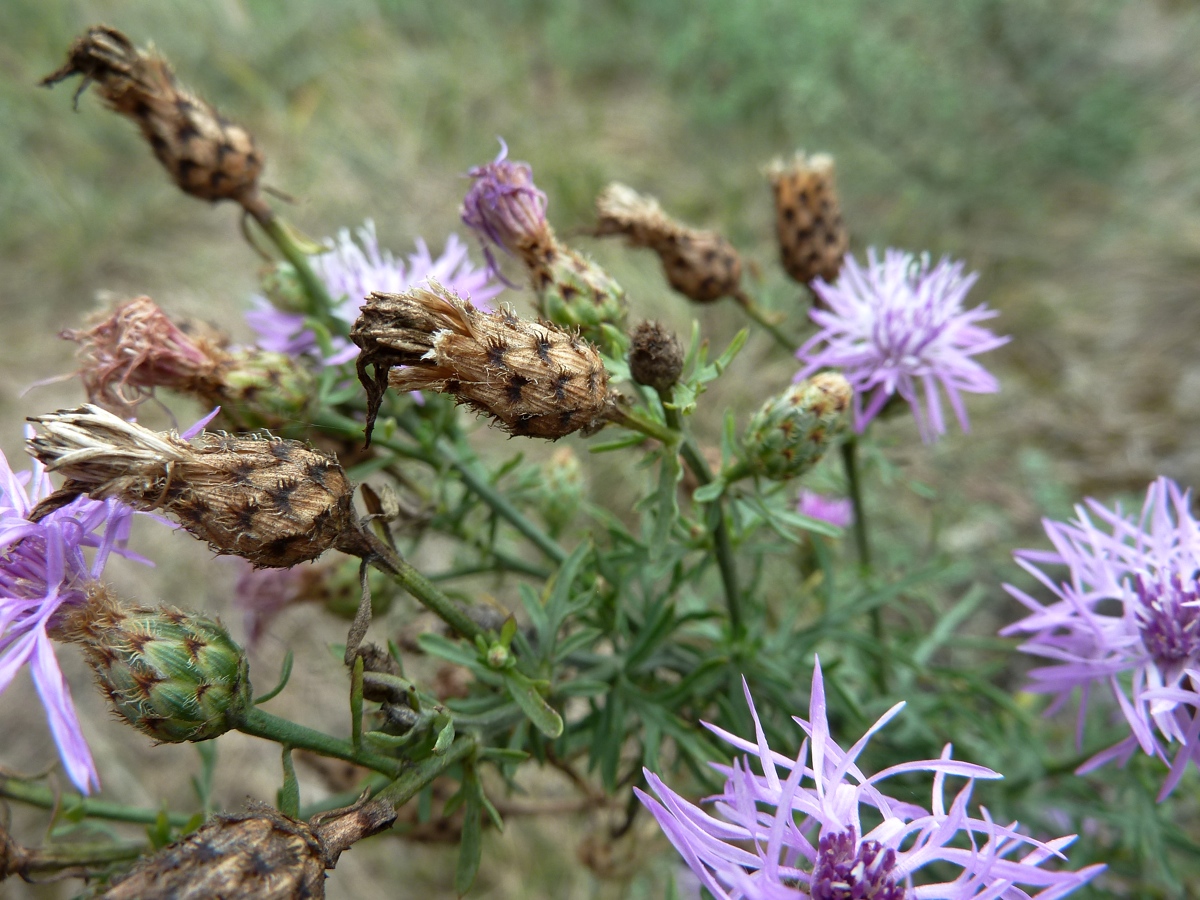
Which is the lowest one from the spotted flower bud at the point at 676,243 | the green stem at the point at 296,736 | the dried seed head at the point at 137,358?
the green stem at the point at 296,736

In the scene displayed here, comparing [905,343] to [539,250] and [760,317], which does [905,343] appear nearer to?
[760,317]

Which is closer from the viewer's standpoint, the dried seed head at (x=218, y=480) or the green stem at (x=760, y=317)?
the dried seed head at (x=218, y=480)

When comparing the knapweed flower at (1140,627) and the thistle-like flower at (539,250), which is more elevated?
the thistle-like flower at (539,250)

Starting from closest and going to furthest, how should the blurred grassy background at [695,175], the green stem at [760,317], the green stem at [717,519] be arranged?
the green stem at [717,519] → the green stem at [760,317] → the blurred grassy background at [695,175]

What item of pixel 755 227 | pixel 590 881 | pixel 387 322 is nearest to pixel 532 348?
pixel 387 322

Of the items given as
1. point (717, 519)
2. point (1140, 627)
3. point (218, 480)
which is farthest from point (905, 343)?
point (218, 480)

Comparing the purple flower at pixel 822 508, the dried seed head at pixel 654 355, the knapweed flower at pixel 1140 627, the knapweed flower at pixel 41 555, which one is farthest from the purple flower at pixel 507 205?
the purple flower at pixel 822 508

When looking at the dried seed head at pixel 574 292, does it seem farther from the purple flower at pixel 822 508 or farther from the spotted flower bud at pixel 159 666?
the purple flower at pixel 822 508

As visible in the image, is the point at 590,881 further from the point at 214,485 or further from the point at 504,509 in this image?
the point at 214,485
